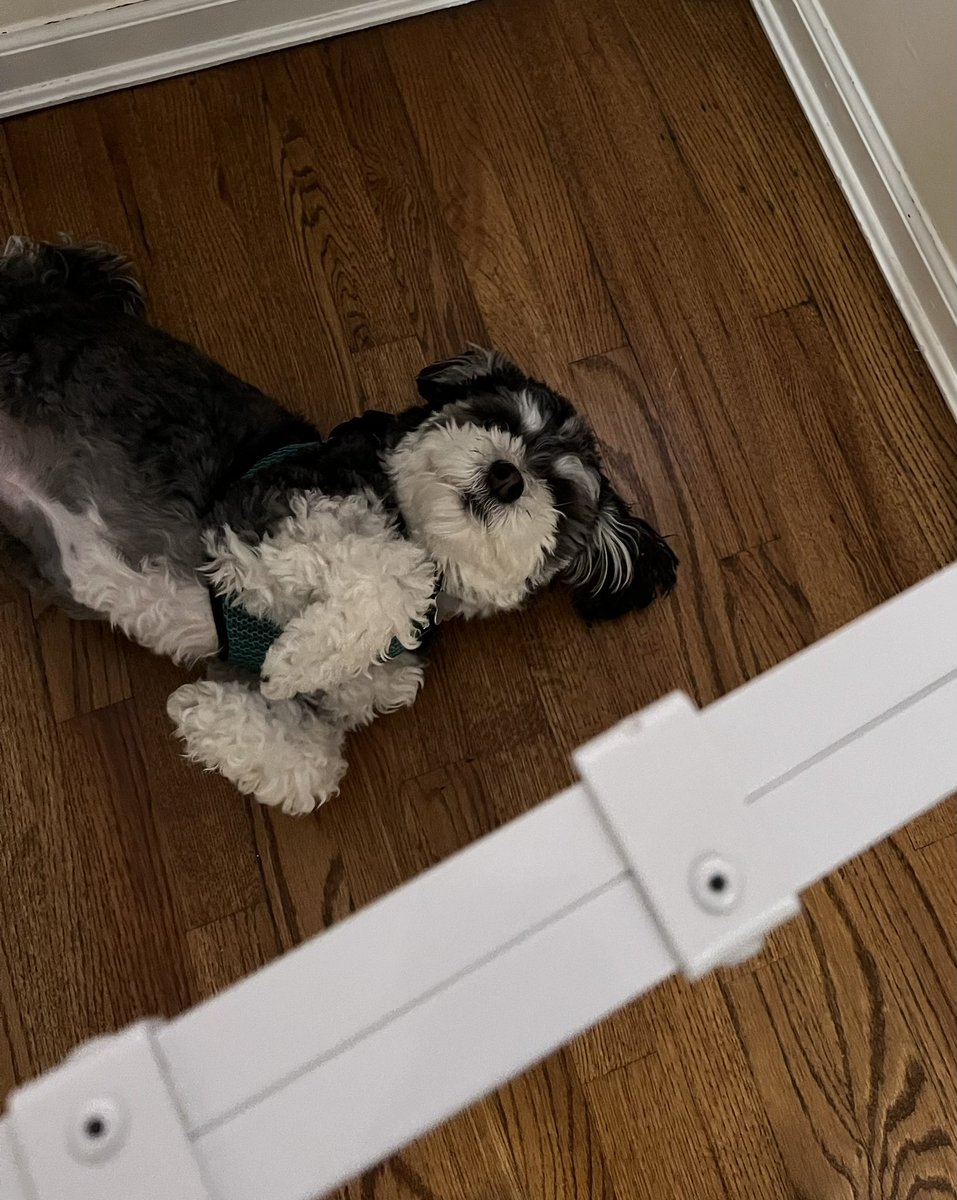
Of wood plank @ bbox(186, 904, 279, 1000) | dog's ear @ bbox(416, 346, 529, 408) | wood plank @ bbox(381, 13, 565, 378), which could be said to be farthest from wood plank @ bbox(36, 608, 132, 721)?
wood plank @ bbox(381, 13, 565, 378)

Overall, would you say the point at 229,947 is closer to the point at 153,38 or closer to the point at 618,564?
the point at 618,564

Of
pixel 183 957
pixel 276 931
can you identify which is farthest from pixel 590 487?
pixel 183 957

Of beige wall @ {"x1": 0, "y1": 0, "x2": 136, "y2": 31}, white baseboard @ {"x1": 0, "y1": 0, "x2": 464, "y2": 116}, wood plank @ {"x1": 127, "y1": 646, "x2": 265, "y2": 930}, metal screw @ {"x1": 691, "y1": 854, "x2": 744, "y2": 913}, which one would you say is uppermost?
beige wall @ {"x1": 0, "y1": 0, "x2": 136, "y2": 31}

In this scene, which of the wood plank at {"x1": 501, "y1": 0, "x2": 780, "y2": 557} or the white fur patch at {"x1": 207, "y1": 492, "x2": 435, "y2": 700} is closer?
the white fur patch at {"x1": 207, "y1": 492, "x2": 435, "y2": 700}

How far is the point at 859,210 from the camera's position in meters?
1.63

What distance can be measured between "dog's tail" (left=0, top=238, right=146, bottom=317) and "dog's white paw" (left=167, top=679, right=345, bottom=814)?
61 cm

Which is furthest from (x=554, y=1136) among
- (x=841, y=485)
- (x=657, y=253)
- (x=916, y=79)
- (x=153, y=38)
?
(x=153, y=38)

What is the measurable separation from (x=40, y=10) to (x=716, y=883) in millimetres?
1777

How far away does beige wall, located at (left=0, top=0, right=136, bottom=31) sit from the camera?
4.87 ft

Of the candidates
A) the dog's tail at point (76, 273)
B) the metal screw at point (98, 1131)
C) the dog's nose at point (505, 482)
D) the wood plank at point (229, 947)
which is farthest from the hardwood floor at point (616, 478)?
the metal screw at point (98, 1131)

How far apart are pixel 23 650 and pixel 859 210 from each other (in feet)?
5.32

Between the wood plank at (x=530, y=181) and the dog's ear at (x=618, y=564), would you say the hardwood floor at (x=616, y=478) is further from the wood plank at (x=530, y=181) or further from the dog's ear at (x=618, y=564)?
the dog's ear at (x=618, y=564)

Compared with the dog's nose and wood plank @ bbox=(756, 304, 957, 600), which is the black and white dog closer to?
the dog's nose

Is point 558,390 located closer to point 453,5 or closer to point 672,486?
point 672,486
